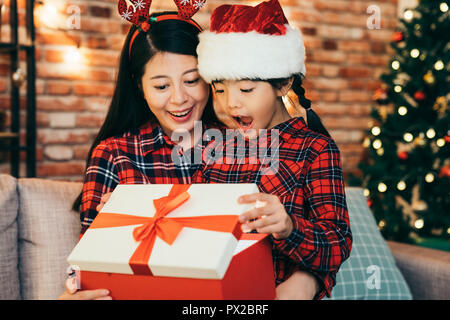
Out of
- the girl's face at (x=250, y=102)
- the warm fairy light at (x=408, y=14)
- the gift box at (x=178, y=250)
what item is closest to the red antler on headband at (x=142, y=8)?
the girl's face at (x=250, y=102)

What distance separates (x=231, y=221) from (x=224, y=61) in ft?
1.35

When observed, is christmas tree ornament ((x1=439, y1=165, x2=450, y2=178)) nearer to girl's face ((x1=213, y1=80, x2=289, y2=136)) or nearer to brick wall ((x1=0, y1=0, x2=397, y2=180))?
brick wall ((x1=0, y1=0, x2=397, y2=180))

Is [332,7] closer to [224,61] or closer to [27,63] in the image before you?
[27,63]

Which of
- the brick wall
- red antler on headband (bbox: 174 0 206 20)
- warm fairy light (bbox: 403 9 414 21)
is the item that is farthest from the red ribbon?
warm fairy light (bbox: 403 9 414 21)

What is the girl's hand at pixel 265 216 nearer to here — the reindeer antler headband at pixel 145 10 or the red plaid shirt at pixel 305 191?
the red plaid shirt at pixel 305 191

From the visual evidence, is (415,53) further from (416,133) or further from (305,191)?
(305,191)

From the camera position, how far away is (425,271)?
1.58 metres

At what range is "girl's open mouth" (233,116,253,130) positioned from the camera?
1016mm

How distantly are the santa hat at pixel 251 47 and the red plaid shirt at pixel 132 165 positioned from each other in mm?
261

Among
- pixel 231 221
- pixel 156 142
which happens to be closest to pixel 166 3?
pixel 156 142

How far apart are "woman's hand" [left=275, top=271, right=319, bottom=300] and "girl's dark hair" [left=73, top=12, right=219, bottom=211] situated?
559 millimetres

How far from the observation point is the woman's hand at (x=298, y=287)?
0.85 metres

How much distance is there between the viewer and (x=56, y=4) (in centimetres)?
225

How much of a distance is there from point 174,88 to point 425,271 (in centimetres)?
108
